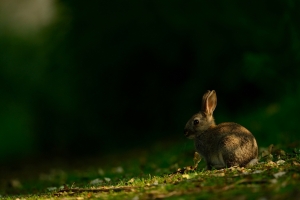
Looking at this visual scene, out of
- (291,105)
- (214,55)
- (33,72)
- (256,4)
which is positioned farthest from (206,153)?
(33,72)

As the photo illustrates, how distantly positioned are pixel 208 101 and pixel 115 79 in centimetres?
1305

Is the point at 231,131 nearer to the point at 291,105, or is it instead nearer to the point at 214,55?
the point at 291,105

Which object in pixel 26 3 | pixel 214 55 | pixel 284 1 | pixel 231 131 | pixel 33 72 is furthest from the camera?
pixel 26 3

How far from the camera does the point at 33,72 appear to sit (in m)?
21.5

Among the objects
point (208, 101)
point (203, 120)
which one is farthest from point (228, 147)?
point (208, 101)

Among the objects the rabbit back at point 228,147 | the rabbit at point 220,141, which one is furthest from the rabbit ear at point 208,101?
the rabbit back at point 228,147

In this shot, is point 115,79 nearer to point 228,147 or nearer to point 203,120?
point 203,120

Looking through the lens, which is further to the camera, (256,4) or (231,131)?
(256,4)

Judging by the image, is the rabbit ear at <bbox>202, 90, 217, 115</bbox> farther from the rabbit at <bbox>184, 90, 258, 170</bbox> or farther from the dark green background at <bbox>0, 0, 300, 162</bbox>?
the dark green background at <bbox>0, 0, 300, 162</bbox>

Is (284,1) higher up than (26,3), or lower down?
lower down

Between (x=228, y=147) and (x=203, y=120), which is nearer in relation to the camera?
(x=228, y=147)

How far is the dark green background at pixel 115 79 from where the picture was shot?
1883cm

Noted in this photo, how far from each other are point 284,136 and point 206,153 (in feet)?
13.1

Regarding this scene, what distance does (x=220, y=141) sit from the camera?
7746 millimetres
